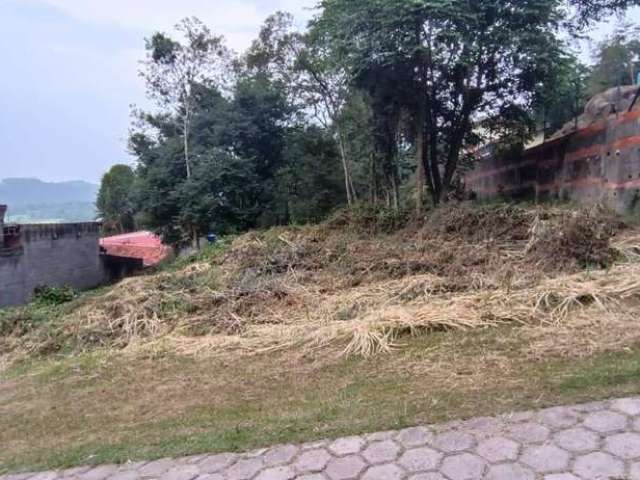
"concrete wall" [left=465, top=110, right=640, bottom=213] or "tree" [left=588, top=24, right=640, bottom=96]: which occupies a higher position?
"tree" [left=588, top=24, right=640, bottom=96]

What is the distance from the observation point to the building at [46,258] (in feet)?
29.4

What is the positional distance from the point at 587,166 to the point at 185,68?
34.2ft

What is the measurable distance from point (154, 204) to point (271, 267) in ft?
23.8

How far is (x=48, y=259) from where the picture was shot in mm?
10078

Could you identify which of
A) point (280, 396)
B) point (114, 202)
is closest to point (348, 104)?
point (280, 396)

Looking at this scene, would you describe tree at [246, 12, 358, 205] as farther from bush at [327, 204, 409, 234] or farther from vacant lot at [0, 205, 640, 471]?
vacant lot at [0, 205, 640, 471]

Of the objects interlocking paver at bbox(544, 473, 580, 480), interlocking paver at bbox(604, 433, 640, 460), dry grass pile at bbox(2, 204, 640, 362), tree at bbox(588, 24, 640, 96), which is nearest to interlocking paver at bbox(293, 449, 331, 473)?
interlocking paver at bbox(544, 473, 580, 480)

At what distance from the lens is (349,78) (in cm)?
798

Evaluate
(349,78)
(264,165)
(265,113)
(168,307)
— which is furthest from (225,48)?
(168,307)

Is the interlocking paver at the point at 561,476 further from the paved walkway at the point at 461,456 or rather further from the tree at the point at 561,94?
the tree at the point at 561,94

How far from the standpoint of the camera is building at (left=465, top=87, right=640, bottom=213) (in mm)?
6199

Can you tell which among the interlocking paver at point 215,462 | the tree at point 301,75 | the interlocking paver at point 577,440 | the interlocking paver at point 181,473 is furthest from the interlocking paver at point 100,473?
the tree at point 301,75

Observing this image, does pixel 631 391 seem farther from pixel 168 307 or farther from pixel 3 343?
pixel 3 343

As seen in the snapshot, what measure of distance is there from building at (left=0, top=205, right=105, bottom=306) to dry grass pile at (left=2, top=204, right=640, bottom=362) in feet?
15.6
